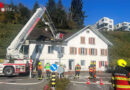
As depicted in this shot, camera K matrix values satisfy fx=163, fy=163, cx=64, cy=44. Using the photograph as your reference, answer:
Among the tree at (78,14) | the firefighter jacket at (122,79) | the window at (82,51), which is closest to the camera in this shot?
the firefighter jacket at (122,79)

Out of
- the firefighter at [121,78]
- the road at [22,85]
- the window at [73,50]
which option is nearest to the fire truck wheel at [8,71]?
the road at [22,85]

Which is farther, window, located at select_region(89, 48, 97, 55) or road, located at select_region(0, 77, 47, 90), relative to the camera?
window, located at select_region(89, 48, 97, 55)

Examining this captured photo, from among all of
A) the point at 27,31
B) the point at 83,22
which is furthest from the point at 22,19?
the point at 27,31

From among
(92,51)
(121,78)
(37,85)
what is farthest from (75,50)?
(121,78)

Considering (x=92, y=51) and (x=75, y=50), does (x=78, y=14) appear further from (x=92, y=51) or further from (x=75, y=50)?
(x=75, y=50)

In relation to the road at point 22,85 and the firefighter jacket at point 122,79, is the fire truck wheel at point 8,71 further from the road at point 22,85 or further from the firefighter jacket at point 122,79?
the firefighter jacket at point 122,79

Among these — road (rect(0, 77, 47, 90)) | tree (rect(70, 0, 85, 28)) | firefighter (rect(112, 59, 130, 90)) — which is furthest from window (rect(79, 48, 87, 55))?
tree (rect(70, 0, 85, 28))

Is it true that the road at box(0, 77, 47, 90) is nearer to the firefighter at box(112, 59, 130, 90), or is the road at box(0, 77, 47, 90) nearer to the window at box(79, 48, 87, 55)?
the firefighter at box(112, 59, 130, 90)

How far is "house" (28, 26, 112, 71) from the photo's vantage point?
27.7 m

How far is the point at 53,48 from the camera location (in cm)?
2866

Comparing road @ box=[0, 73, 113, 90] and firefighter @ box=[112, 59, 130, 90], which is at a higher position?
firefighter @ box=[112, 59, 130, 90]

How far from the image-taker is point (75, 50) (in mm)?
30391

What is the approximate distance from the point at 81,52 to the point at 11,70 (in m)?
16.2

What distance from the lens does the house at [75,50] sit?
90.8ft
